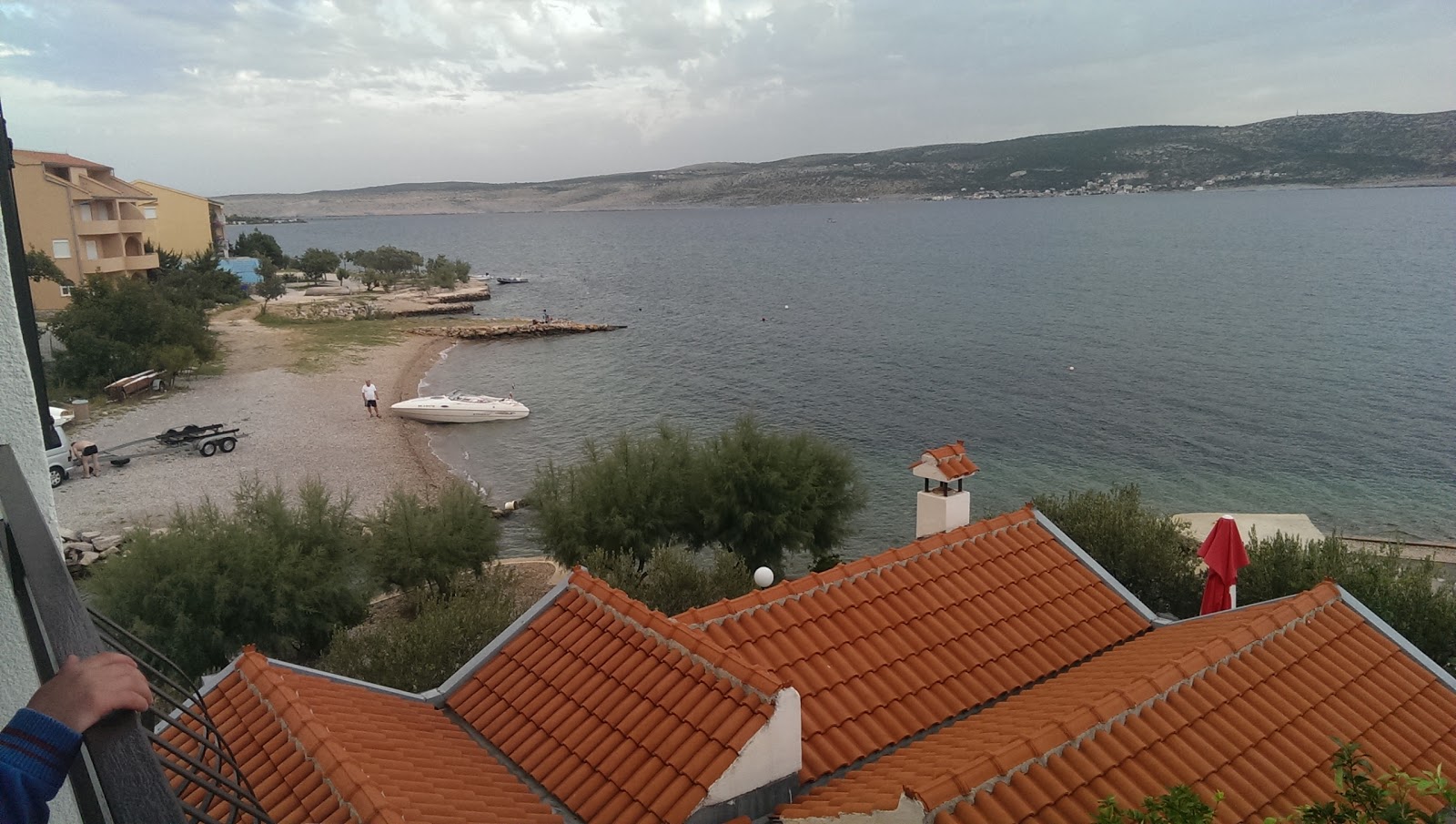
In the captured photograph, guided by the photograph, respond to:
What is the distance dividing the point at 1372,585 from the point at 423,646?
14.7 m

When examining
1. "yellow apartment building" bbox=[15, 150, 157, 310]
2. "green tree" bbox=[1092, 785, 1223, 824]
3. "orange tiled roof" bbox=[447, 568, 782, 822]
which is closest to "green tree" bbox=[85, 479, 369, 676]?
"orange tiled roof" bbox=[447, 568, 782, 822]

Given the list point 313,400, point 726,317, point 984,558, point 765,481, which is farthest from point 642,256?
point 984,558

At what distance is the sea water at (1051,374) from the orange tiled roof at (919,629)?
58.7ft

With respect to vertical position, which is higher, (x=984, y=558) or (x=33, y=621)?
(x=33, y=621)

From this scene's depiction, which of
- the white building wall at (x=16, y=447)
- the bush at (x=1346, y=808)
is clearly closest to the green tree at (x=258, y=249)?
the white building wall at (x=16, y=447)

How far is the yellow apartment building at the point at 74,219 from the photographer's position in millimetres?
53344

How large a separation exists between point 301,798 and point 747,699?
11.1 feet

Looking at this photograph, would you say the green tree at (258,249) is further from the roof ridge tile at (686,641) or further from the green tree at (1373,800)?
the green tree at (1373,800)

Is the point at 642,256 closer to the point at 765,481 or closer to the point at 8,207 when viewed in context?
the point at 765,481

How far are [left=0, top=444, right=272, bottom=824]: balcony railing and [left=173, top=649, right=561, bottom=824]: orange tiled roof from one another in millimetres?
3662

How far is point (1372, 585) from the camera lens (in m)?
14.3

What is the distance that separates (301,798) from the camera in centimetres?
659

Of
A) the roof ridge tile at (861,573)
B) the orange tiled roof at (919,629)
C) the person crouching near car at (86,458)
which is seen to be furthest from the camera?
the person crouching near car at (86,458)

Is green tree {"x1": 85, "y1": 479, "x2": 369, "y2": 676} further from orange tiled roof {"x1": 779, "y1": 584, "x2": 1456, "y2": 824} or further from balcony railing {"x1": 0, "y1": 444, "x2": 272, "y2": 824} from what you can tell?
balcony railing {"x1": 0, "y1": 444, "x2": 272, "y2": 824}
